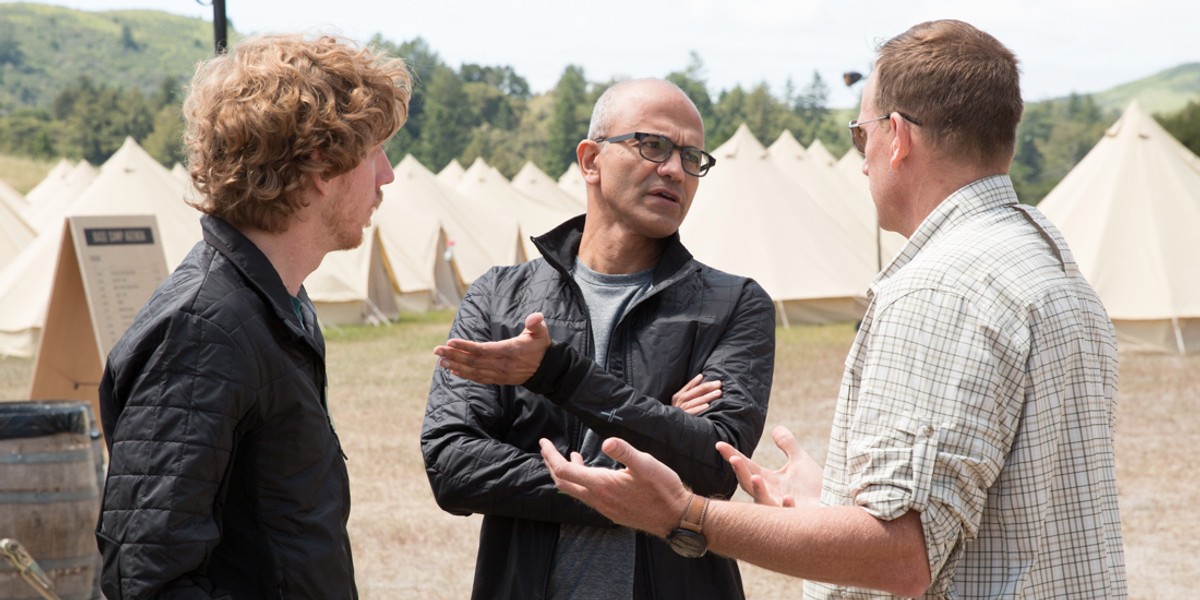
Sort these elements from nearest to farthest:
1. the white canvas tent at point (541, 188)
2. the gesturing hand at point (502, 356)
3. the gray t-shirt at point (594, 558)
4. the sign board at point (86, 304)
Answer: the gesturing hand at point (502, 356), the gray t-shirt at point (594, 558), the sign board at point (86, 304), the white canvas tent at point (541, 188)

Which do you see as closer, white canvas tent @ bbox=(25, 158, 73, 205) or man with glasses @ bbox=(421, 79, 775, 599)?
man with glasses @ bbox=(421, 79, 775, 599)

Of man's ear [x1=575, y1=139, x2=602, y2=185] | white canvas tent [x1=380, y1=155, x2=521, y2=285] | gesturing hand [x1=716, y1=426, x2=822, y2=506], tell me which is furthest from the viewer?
white canvas tent [x1=380, y1=155, x2=521, y2=285]

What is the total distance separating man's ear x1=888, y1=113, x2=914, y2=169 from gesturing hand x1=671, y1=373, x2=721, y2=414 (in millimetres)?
946

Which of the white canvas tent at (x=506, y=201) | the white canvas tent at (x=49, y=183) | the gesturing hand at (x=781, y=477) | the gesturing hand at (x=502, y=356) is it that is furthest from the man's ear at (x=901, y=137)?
the white canvas tent at (x=49, y=183)

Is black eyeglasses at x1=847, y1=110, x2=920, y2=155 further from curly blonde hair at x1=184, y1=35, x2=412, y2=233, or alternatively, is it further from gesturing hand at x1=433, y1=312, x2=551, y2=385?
curly blonde hair at x1=184, y1=35, x2=412, y2=233

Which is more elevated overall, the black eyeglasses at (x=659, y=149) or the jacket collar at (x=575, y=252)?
the black eyeglasses at (x=659, y=149)

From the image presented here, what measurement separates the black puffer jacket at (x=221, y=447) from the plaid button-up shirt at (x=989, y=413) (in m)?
0.92

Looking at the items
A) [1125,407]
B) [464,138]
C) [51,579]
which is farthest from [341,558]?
[464,138]

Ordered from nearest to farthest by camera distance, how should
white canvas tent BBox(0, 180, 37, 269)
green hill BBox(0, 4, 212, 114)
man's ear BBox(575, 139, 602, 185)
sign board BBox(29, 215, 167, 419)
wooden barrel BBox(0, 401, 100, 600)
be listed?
1. man's ear BBox(575, 139, 602, 185)
2. wooden barrel BBox(0, 401, 100, 600)
3. sign board BBox(29, 215, 167, 419)
4. white canvas tent BBox(0, 180, 37, 269)
5. green hill BBox(0, 4, 212, 114)

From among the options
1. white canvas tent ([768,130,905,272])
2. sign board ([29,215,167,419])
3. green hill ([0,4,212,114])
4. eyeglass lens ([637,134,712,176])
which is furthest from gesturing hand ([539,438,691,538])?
green hill ([0,4,212,114])

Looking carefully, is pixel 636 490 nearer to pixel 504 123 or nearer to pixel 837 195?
pixel 837 195

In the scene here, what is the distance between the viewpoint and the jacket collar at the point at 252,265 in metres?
2.13

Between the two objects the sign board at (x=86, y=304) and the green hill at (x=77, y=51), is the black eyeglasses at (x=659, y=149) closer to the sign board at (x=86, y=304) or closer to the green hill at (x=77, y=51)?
the sign board at (x=86, y=304)

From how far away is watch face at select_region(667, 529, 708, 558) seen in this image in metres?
1.96
